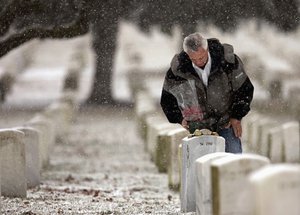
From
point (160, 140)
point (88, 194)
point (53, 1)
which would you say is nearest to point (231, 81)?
point (88, 194)

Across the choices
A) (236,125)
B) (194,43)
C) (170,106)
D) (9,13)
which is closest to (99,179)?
(9,13)

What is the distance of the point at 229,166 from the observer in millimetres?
10289

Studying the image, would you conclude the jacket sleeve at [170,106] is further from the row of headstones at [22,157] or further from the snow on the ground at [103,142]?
the row of headstones at [22,157]

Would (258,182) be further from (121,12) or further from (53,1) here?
(121,12)

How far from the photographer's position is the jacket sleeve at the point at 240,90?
13219 millimetres

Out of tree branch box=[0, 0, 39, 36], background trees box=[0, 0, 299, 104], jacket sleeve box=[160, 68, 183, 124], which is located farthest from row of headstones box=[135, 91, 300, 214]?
tree branch box=[0, 0, 39, 36]

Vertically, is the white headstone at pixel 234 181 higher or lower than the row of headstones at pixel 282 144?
higher

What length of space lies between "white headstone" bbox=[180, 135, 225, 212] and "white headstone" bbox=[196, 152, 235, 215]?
108cm

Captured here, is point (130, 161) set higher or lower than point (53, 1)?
lower

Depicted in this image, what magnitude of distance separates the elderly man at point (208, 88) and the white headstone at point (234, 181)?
2674mm

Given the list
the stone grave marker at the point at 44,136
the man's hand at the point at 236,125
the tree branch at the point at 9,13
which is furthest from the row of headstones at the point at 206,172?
the tree branch at the point at 9,13

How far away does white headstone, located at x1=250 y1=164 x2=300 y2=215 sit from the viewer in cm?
878

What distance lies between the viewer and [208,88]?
43.5 ft

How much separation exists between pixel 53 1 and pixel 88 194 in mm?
5376
